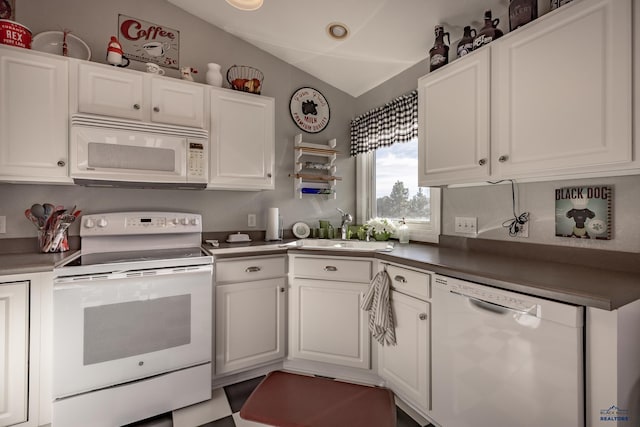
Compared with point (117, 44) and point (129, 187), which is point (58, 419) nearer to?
point (129, 187)

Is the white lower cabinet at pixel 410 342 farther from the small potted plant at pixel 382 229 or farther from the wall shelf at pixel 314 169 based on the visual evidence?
the wall shelf at pixel 314 169

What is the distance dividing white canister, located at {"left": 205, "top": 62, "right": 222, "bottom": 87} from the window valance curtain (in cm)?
137

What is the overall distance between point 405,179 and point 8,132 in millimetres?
2714

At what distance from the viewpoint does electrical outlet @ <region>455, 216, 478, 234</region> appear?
1996 mm

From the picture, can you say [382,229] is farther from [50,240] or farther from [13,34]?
[13,34]

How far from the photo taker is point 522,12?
1.48 metres

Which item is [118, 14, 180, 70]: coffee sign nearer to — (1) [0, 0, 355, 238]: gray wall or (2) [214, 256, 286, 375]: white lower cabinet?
(1) [0, 0, 355, 238]: gray wall

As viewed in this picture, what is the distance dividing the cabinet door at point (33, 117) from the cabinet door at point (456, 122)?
7.33ft

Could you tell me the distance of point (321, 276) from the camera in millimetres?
2100

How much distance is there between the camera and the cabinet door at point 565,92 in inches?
45.4

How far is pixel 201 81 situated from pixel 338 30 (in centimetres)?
118

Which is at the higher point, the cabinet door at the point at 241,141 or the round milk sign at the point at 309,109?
the round milk sign at the point at 309,109

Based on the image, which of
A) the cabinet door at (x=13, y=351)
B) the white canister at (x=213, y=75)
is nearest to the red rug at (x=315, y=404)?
the cabinet door at (x=13, y=351)

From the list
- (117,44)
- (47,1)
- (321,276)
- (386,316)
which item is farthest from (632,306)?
(47,1)
